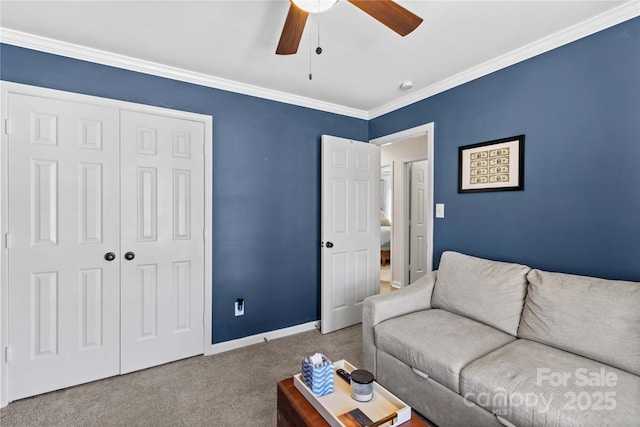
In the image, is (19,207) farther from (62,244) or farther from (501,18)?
(501,18)

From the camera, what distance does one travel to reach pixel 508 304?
1.97 metres

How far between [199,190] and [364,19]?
6.04ft

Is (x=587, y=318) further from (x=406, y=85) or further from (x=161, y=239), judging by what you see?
(x=161, y=239)

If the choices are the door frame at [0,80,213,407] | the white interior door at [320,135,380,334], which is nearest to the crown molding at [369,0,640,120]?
the white interior door at [320,135,380,334]

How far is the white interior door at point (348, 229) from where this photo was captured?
319 cm

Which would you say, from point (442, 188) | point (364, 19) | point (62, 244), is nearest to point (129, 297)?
point (62, 244)

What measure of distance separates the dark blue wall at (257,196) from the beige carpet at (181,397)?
1.37 ft

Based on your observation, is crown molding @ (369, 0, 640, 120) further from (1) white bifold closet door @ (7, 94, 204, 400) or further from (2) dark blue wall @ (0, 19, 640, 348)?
(1) white bifold closet door @ (7, 94, 204, 400)

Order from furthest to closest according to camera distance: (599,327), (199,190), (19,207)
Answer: (199,190)
(19,207)
(599,327)

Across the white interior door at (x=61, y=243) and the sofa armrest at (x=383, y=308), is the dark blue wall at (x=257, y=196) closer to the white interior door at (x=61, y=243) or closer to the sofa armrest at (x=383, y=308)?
the white interior door at (x=61, y=243)

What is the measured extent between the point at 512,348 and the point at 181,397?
2.14m

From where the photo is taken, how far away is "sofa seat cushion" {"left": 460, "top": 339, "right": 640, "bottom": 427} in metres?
1.22

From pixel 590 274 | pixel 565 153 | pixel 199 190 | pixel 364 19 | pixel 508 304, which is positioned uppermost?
pixel 364 19

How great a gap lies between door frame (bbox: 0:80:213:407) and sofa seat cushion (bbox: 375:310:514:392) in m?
1.54
